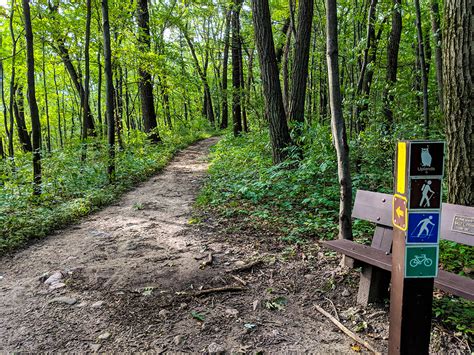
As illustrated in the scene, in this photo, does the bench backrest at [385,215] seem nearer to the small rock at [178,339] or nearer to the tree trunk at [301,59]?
the small rock at [178,339]

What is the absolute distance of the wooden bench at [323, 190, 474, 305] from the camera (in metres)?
2.53

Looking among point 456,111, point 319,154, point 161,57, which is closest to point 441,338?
point 456,111

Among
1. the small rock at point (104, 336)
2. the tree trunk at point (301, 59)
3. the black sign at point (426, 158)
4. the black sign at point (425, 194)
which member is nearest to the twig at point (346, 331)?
the black sign at point (425, 194)

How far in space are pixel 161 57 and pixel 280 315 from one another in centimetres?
1134

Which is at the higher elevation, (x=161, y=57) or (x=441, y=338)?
(x=161, y=57)

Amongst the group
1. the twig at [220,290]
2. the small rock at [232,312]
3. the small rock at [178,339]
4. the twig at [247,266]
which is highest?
the twig at [247,266]

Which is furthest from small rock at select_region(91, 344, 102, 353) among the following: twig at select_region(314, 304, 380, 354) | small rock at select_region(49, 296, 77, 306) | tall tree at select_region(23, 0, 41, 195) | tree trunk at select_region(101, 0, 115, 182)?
tree trunk at select_region(101, 0, 115, 182)

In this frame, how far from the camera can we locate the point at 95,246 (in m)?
4.95

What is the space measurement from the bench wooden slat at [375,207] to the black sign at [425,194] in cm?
144

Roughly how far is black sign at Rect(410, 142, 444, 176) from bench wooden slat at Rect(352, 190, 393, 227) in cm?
147

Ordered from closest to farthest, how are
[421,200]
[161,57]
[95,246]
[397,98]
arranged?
[421,200], [95,246], [397,98], [161,57]

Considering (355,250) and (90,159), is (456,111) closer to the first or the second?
(355,250)

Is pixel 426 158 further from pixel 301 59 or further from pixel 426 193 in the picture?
pixel 301 59

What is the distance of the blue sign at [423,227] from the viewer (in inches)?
70.1
